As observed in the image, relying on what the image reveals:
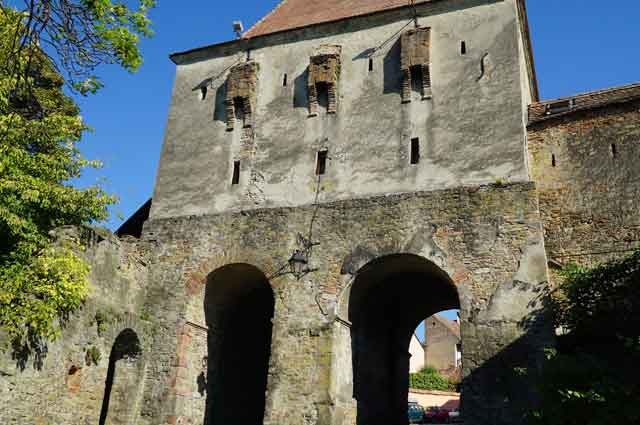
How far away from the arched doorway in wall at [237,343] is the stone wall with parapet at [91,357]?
1.51 metres

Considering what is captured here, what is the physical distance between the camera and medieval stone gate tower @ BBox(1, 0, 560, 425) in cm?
1176

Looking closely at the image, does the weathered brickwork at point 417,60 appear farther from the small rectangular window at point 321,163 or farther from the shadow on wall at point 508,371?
the shadow on wall at point 508,371

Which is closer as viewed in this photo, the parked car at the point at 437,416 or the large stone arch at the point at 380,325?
the large stone arch at the point at 380,325

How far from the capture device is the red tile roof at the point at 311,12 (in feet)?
52.2

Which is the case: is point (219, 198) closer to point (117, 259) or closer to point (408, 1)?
point (117, 259)

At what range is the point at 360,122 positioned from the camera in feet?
46.6

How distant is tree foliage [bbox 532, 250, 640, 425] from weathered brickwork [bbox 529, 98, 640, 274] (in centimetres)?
103

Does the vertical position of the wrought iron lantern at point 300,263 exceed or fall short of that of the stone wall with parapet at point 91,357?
it exceeds it

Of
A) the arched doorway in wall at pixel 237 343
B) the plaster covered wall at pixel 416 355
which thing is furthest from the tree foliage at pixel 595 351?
the plaster covered wall at pixel 416 355

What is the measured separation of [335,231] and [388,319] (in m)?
3.81

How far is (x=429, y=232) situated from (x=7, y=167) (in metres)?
8.07

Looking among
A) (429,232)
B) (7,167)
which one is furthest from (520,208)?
(7,167)

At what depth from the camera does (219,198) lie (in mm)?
14609

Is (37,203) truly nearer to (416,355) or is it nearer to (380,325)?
(380,325)
